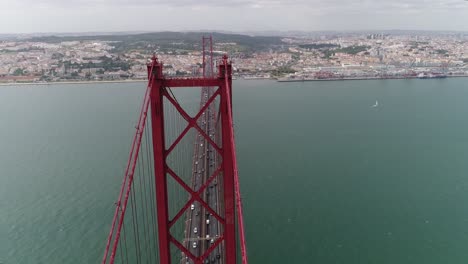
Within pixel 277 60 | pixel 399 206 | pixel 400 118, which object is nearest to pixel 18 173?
pixel 399 206

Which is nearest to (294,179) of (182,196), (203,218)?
(182,196)

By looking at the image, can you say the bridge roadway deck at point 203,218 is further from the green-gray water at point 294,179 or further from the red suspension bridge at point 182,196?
the green-gray water at point 294,179

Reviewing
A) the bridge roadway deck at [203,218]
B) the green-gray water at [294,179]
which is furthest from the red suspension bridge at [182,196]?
the green-gray water at [294,179]

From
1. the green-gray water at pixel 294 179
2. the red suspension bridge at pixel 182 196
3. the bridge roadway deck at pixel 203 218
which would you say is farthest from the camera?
the green-gray water at pixel 294 179

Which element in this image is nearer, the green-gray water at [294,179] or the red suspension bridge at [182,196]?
the red suspension bridge at [182,196]

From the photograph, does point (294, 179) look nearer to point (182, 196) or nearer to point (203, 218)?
point (182, 196)

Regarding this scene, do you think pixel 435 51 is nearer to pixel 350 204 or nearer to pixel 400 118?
pixel 400 118
